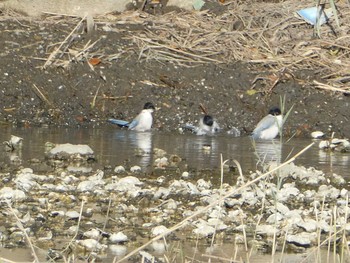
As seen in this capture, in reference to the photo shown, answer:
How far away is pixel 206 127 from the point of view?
11.1m

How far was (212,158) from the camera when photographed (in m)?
9.25

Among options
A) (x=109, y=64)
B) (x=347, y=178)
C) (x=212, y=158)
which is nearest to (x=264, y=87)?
(x=109, y=64)

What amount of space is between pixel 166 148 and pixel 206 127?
4.15ft

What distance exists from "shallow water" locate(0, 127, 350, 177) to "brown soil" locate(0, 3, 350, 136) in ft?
1.58

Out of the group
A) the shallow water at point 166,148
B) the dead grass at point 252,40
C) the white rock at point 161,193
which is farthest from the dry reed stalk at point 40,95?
the white rock at point 161,193

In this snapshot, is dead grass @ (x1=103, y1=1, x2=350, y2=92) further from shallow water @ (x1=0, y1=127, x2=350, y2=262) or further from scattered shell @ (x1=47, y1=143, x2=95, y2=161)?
scattered shell @ (x1=47, y1=143, x2=95, y2=161)

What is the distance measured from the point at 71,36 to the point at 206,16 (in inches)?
80.3

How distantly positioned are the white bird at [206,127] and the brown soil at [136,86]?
0.65ft

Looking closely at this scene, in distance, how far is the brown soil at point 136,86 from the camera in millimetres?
11609

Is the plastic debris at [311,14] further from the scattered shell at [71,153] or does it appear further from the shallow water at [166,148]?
the scattered shell at [71,153]

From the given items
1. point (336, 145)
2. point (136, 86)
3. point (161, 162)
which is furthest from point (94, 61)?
point (161, 162)

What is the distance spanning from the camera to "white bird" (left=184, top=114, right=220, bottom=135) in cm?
1102

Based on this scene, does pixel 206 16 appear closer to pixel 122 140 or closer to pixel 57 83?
pixel 57 83

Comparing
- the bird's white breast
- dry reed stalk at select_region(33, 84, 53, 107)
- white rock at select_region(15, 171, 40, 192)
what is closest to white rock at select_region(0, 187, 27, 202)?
white rock at select_region(15, 171, 40, 192)
